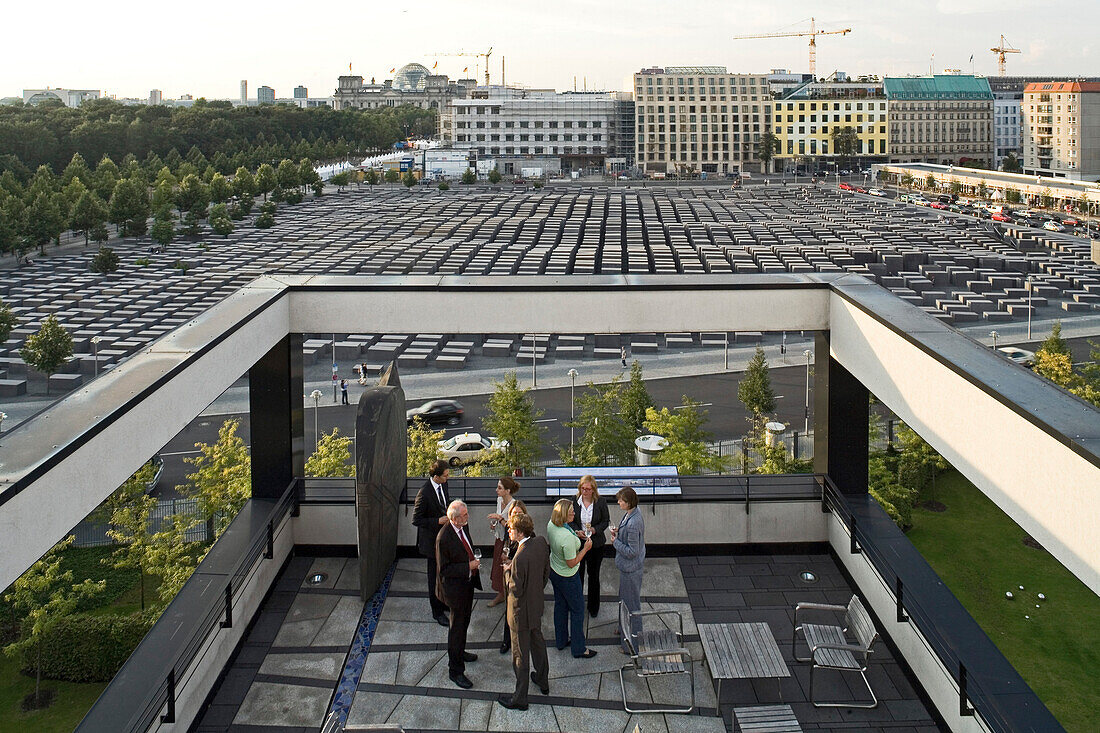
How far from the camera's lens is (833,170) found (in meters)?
111

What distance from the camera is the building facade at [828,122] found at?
109125 mm

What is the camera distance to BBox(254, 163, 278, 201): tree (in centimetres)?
6850

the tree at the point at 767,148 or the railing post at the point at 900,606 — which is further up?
the tree at the point at 767,148

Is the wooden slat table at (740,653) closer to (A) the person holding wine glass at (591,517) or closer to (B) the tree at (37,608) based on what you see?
(A) the person holding wine glass at (591,517)

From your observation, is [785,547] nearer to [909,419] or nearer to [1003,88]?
[909,419]

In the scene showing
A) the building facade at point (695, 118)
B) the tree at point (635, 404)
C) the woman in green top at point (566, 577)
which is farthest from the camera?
the building facade at point (695, 118)

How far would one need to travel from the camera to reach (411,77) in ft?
648

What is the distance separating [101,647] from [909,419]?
8333 millimetres

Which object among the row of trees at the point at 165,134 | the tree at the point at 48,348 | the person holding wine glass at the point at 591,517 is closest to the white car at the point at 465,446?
the person holding wine glass at the point at 591,517

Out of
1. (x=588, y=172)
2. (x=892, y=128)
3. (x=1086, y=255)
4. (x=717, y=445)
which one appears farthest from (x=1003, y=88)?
(x=717, y=445)

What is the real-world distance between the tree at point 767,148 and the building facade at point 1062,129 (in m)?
25.4

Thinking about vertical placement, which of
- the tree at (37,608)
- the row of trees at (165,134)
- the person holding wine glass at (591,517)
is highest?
the row of trees at (165,134)

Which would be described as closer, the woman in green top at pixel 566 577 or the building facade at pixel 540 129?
the woman in green top at pixel 566 577

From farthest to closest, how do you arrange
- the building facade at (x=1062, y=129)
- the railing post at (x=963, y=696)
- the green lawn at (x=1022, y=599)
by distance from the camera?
the building facade at (x=1062, y=129)
the green lawn at (x=1022, y=599)
the railing post at (x=963, y=696)
